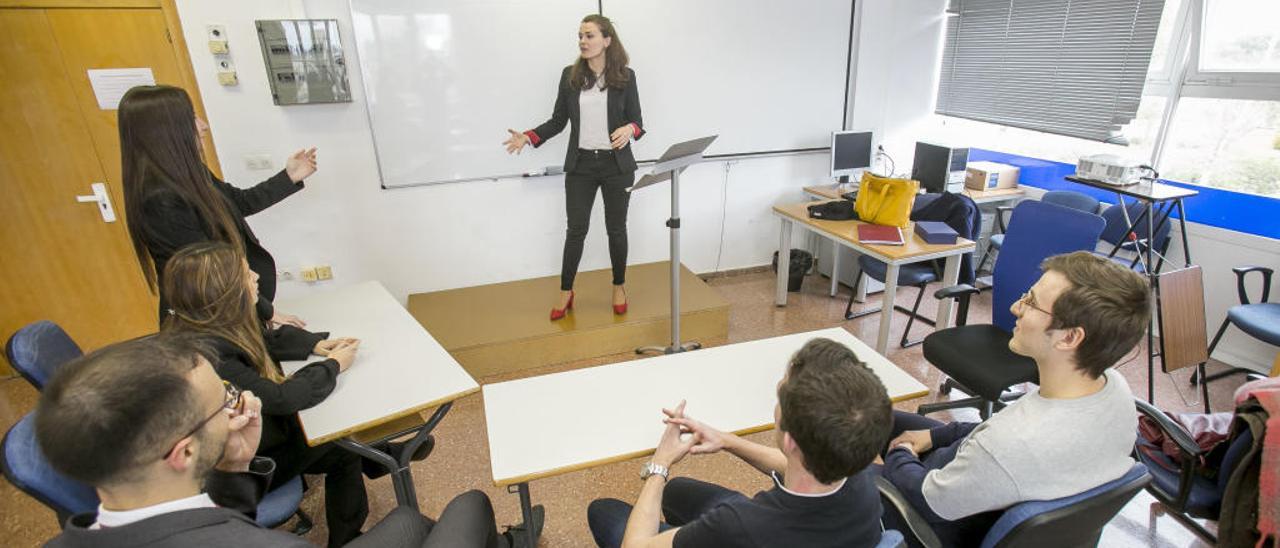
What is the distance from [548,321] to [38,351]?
225 cm

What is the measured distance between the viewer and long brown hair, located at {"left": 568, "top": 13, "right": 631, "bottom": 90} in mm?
3044

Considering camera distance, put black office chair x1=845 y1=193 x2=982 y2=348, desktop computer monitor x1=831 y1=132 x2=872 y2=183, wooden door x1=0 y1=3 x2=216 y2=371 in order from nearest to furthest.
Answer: wooden door x1=0 y1=3 x2=216 y2=371 → black office chair x1=845 y1=193 x2=982 y2=348 → desktop computer monitor x1=831 y1=132 x2=872 y2=183

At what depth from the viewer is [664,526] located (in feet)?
5.44

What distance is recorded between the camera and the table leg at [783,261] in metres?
4.09

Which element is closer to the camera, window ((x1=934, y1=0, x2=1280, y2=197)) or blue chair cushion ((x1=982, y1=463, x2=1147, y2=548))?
blue chair cushion ((x1=982, y1=463, x2=1147, y2=548))

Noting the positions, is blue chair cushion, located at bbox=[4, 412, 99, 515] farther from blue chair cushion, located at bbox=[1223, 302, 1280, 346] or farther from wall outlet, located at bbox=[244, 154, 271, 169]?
blue chair cushion, located at bbox=[1223, 302, 1280, 346]

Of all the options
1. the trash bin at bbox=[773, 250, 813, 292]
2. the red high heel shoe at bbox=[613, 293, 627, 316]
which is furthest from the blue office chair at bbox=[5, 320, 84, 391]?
the trash bin at bbox=[773, 250, 813, 292]

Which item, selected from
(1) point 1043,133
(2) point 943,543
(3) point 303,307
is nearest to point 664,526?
(2) point 943,543

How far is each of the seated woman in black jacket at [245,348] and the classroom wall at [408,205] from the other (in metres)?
1.94

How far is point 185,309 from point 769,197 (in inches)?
155

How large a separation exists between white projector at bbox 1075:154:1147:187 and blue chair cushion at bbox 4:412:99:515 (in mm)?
4721

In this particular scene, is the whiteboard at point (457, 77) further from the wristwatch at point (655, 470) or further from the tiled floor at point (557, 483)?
the wristwatch at point (655, 470)

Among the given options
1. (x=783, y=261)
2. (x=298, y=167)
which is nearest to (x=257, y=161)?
(x=298, y=167)

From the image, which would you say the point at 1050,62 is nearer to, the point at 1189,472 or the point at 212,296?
the point at 1189,472
